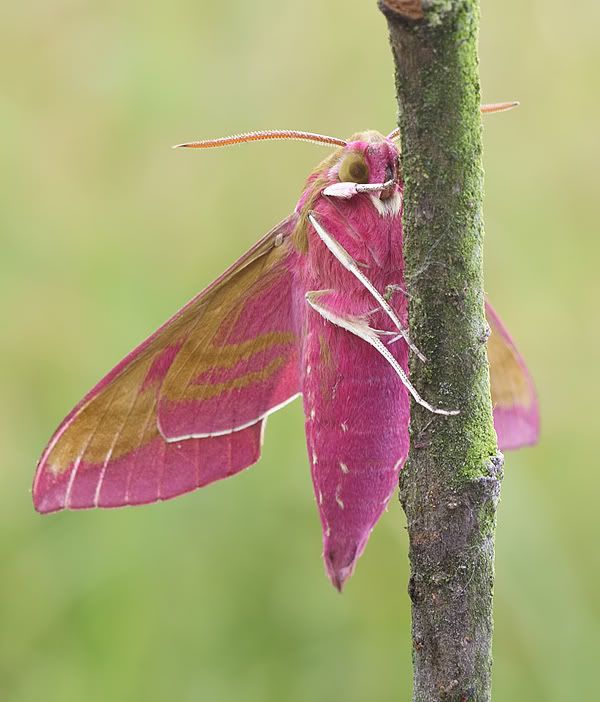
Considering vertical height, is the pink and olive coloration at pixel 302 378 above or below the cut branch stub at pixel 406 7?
below

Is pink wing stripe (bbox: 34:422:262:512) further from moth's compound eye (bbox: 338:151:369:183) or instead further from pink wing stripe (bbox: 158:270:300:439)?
moth's compound eye (bbox: 338:151:369:183)

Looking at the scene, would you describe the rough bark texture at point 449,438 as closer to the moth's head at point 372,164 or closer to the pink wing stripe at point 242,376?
the moth's head at point 372,164

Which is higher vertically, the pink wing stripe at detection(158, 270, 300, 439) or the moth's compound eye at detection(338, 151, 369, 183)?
the moth's compound eye at detection(338, 151, 369, 183)

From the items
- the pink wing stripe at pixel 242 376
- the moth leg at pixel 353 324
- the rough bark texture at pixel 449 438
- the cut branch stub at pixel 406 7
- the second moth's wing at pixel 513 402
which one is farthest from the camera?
the second moth's wing at pixel 513 402

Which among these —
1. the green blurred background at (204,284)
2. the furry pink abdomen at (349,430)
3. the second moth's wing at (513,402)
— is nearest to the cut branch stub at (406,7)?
Answer: the furry pink abdomen at (349,430)

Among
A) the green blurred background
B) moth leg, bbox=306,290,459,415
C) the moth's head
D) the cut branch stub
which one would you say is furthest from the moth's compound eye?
the green blurred background

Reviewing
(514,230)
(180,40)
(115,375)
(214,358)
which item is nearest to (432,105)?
(214,358)

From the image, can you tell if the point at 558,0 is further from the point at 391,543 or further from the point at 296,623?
the point at 296,623
